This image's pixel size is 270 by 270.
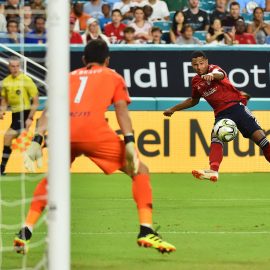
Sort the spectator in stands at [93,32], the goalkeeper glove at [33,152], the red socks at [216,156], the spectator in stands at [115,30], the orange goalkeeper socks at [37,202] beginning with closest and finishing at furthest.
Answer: the orange goalkeeper socks at [37,202]
the goalkeeper glove at [33,152]
the red socks at [216,156]
the spectator in stands at [93,32]
the spectator in stands at [115,30]

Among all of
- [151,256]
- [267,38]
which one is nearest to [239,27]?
[267,38]

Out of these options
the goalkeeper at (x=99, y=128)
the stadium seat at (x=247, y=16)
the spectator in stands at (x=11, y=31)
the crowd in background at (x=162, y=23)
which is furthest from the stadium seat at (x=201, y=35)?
the goalkeeper at (x=99, y=128)

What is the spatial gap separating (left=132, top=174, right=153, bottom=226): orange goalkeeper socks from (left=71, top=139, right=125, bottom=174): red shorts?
0.70 feet

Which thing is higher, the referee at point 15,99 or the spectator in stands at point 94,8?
the spectator in stands at point 94,8

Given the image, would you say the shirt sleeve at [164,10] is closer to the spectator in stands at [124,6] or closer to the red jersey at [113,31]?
the spectator in stands at [124,6]

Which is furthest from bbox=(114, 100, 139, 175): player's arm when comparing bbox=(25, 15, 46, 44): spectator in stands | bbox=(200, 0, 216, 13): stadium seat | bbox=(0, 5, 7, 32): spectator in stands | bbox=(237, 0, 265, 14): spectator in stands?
bbox=(237, 0, 265, 14): spectator in stands

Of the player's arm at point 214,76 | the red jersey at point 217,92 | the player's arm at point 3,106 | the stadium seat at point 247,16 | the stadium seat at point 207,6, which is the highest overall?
the stadium seat at point 207,6

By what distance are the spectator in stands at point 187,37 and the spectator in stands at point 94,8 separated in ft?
6.59

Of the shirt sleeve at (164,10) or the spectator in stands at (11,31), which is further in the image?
the shirt sleeve at (164,10)

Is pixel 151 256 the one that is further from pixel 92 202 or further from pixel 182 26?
pixel 182 26

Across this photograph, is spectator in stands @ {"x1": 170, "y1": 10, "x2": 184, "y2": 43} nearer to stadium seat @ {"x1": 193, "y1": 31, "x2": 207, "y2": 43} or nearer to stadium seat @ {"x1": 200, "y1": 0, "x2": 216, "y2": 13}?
stadium seat @ {"x1": 193, "y1": 31, "x2": 207, "y2": 43}

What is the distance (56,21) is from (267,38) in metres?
15.6

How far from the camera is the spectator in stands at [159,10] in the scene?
2228cm

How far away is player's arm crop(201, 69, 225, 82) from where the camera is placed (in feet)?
42.4
